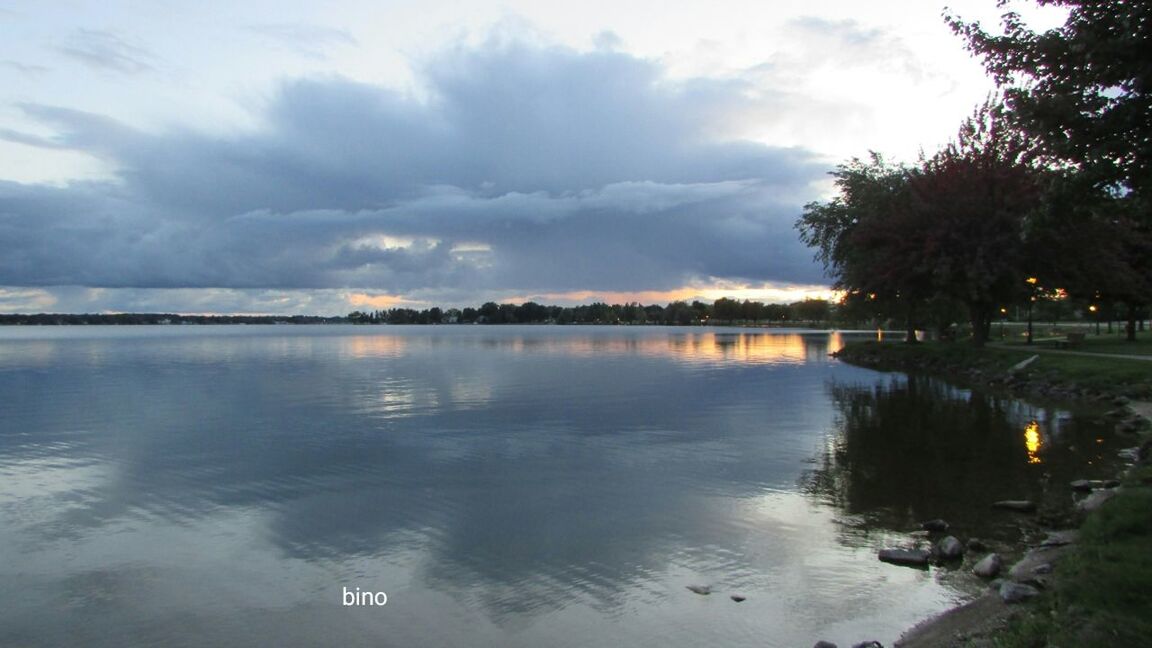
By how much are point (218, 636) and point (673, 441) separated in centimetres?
1695

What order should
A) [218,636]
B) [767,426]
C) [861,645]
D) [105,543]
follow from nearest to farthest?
[861,645] < [218,636] < [105,543] < [767,426]

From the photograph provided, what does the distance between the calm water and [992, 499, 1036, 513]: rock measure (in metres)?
0.40

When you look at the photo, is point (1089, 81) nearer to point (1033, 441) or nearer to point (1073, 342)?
point (1033, 441)

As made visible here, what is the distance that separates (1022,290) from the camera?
156ft

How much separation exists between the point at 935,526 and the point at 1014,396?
27.2 meters

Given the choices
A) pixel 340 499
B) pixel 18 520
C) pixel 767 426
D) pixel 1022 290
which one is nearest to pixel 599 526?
pixel 340 499

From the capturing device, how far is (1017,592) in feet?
32.0

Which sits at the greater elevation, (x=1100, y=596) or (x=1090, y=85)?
(x=1090, y=85)

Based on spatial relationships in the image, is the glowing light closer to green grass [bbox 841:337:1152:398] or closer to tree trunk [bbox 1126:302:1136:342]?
green grass [bbox 841:337:1152:398]

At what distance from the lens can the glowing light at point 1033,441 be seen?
21.1m

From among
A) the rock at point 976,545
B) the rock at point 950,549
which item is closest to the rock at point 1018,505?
the rock at point 976,545

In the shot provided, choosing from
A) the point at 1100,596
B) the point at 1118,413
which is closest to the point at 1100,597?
the point at 1100,596

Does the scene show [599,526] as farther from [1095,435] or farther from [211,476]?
[1095,435]

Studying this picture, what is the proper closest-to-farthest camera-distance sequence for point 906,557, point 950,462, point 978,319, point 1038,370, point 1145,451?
point 906,557 → point 1145,451 → point 950,462 → point 1038,370 → point 978,319
